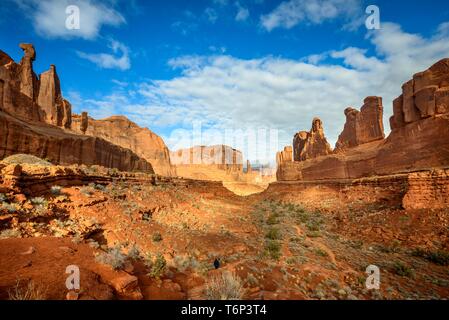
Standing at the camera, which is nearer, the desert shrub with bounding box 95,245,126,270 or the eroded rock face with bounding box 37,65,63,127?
the desert shrub with bounding box 95,245,126,270

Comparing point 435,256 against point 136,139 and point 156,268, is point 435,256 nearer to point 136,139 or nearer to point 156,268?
point 156,268

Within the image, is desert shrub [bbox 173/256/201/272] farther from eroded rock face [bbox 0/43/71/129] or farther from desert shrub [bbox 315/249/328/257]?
eroded rock face [bbox 0/43/71/129]

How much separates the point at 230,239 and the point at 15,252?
8157mm

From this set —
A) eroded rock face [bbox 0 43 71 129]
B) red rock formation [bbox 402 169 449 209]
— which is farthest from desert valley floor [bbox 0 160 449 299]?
eroded rock face [bbox 0 43 71 129]

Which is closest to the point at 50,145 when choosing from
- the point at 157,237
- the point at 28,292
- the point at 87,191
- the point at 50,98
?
the point at 50,98

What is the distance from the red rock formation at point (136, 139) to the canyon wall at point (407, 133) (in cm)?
5610

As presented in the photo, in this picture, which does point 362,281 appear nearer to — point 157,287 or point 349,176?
point 157,287

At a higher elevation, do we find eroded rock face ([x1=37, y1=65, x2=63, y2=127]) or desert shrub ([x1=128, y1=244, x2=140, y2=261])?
eroded rock face ([x1=37, y1=65, x2=63, y2=127])

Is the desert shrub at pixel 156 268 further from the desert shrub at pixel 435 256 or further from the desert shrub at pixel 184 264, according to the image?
the desert shrub at pixel 435 256

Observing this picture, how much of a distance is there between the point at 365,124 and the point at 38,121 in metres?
51.5

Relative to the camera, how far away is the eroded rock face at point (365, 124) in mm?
33938

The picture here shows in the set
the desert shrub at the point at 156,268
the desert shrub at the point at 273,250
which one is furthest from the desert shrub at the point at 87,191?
the desert shrub at the point at 273,250

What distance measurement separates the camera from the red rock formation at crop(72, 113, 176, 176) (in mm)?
67188

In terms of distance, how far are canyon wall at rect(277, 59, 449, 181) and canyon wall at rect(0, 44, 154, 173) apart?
39.0 metres
